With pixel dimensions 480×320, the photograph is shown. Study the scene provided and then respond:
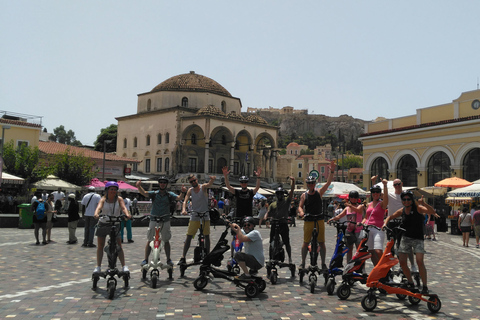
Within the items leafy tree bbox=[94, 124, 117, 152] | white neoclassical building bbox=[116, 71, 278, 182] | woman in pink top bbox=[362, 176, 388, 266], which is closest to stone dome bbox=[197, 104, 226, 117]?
white neoclassical building bbox=[116, 71, 278, 182]

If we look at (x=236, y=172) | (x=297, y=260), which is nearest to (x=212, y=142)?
(x=236, y=172)

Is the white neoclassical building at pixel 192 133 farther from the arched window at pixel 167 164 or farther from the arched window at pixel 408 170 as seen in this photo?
the arched window at pixel 408 170

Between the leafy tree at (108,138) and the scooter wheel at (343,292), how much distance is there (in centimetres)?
7594

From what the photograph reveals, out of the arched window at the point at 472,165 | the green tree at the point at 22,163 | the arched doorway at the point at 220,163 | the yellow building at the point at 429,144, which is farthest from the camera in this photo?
the arched doorway at the point at 220,163

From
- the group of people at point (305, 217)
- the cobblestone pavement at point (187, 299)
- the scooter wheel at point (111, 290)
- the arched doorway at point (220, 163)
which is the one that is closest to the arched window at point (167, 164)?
the arched doorway at point (220, 163)

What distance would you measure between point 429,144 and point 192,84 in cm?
3189

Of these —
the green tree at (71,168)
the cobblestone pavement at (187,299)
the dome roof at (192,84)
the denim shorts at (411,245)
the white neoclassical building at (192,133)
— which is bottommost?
the cobblestone pavement at (187,299)

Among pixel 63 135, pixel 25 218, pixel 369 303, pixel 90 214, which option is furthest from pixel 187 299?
pixel 63 135

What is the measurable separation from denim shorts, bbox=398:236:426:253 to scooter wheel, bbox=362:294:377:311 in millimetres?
1029

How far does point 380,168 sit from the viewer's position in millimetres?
43469

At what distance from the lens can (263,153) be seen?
65125mm

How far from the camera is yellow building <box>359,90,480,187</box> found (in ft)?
115

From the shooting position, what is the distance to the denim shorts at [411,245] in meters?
7.11

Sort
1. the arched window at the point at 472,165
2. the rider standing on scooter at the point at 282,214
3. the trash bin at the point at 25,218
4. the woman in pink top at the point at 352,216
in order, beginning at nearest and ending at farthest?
the woman in pink top at the point at 352,216, the rider standing on scooter at the point at 282,214, the trash bin at the point at 25,218, the arched window at the point at 472,165
